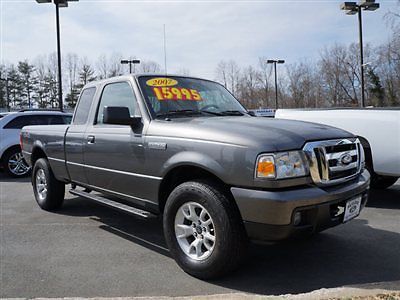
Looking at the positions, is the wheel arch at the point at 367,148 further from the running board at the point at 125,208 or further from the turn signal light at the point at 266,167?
the running board at the point at 125,208

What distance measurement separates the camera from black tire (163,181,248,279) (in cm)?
338

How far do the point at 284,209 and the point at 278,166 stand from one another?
33 cm

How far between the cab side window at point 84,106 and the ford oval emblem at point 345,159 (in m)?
3.28

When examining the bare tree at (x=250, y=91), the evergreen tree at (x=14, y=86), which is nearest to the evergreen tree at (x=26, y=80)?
the evergreen tree at (x=14, y=86)

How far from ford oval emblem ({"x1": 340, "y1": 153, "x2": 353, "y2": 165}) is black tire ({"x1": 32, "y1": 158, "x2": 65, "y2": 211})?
4393mm

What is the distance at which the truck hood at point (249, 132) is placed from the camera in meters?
3.31

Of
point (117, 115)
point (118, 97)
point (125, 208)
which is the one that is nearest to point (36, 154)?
point (118, 97)

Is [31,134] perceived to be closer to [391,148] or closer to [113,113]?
[113,113]

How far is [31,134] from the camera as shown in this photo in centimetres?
677

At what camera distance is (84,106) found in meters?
5.59

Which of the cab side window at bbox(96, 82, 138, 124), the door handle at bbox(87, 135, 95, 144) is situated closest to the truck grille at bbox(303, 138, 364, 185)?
the cab side window at bbox(96, 82, 138, 124)

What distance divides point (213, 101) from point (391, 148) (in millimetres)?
2752

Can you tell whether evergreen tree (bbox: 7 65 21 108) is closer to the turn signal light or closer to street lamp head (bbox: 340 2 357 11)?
street lamp head (bbox: 340 2 357 11)

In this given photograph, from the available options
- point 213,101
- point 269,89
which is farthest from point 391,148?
point 269,89
